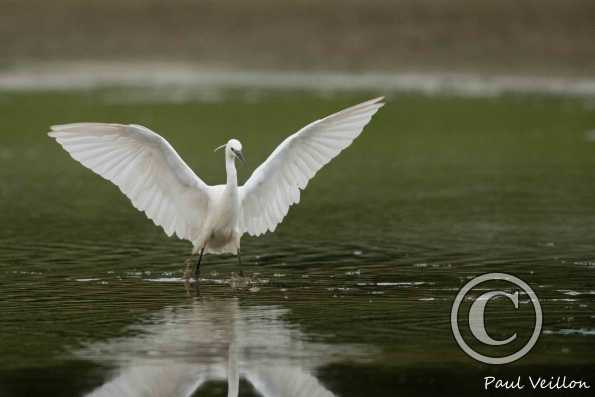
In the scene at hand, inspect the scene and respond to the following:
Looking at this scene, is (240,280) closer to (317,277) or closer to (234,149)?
(317,277)

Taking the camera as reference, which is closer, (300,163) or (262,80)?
(300,163)

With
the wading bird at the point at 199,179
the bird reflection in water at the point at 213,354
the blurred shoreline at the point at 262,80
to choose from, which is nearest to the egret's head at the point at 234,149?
the wading bird at the point at 199,179

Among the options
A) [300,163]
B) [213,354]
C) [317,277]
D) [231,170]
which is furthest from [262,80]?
[213,354]

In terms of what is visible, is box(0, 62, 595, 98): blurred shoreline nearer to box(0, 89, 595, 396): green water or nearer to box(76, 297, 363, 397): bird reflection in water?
box(0, 89, 595, 396): green water

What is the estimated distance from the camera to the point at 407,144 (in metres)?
26.9

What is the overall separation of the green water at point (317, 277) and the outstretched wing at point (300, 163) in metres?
0.53

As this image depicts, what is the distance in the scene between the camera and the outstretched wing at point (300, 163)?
13414 millimetres

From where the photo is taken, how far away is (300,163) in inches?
531

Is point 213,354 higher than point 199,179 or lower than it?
lower

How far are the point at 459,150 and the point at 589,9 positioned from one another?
20.8 m

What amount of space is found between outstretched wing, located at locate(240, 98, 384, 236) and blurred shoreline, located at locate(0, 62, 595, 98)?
21942mm

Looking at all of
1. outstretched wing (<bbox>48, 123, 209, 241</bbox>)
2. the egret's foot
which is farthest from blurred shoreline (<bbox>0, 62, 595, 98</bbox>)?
the egret's foot

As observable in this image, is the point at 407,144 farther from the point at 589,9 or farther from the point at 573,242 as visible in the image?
the point at 589,9

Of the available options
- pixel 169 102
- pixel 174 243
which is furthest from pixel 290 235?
pixel 169 102
